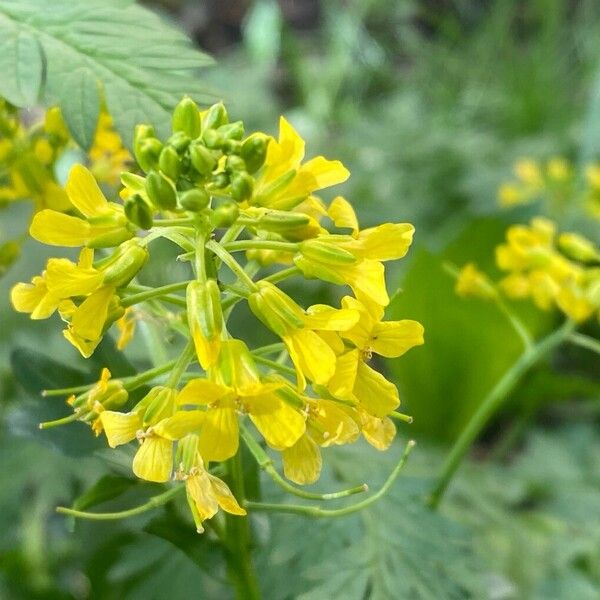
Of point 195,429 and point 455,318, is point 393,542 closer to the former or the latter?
point 195,429

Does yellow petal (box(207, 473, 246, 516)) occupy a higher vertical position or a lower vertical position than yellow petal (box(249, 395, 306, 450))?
lower

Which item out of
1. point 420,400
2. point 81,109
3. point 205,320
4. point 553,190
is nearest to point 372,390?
point 205,320

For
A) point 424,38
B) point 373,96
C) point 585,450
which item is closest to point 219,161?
point 585,450

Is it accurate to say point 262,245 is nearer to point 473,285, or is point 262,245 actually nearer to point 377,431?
point 377,431

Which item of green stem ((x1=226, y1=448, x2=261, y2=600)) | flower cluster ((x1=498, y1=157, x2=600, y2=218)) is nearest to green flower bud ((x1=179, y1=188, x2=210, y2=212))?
green stem ((x1=226, y1=448, x2=261, y2=600))

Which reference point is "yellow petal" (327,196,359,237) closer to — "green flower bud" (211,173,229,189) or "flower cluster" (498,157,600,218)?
"green flower bud" (211,173,229,189)

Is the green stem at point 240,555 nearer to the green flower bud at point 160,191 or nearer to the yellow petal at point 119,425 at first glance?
the yellow petal at point 119,425

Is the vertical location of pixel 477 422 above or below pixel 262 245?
below
